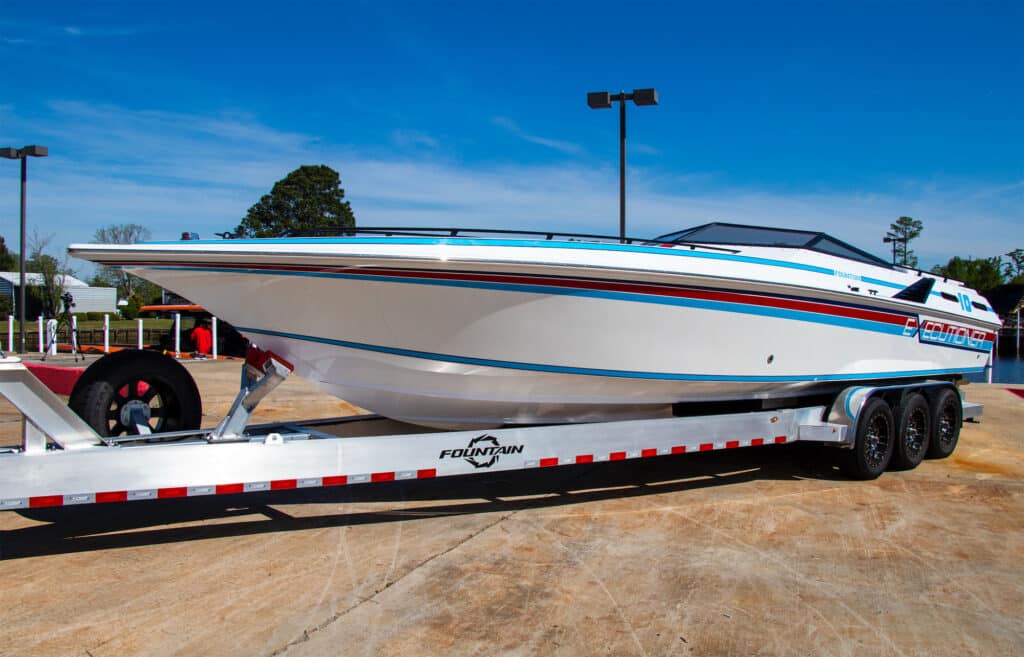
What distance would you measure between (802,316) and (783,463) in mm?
1749

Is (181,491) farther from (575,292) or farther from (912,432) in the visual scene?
(912,432)

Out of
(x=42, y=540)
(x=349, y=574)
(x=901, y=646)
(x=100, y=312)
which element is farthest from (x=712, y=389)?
(x=100, y=312)

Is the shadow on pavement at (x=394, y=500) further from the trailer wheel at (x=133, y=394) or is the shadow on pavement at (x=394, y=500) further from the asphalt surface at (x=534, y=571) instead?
the trailer wheel at (x=133, y=394)

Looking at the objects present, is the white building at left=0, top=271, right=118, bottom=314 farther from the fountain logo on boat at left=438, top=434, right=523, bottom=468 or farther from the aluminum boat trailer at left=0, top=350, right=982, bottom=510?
the fountain logo on boat at left=438, top=434, right=523, bottom=468

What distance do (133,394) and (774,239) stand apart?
4.63 meters

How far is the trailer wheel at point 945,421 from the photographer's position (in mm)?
6348

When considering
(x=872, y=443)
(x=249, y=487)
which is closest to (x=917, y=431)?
(x=872, y=443)

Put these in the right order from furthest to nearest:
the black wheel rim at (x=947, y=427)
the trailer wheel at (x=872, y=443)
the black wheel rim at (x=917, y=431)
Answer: the black wheel rim at (x=947, y=427)
the black wheel rim at (x=917, y=431)
the trailer wheel at (x=872, y=443)

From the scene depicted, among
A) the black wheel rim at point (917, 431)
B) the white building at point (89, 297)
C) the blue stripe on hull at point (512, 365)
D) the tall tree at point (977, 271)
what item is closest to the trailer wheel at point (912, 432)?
the black wheel rim at point (917, 431)

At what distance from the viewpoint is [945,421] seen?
6621mm

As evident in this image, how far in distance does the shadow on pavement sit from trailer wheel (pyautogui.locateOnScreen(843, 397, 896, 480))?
1.01 feet

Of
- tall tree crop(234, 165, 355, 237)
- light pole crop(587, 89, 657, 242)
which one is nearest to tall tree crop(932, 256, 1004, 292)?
tall tree crop(234, 165, 355, 237)

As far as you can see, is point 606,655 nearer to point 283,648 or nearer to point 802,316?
point 283,648

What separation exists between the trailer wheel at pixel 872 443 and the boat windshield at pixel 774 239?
3.84 ft
